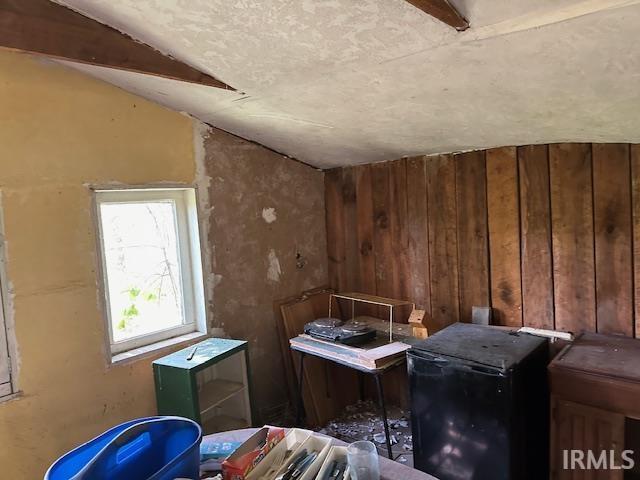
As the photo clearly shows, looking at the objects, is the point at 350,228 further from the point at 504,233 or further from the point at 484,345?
the point at 484,345

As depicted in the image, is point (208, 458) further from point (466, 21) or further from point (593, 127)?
point (593, 127)

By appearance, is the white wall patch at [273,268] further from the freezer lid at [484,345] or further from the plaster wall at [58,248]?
the freezer lid at [484,345]

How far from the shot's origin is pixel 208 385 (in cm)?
279

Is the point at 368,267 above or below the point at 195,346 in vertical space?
above

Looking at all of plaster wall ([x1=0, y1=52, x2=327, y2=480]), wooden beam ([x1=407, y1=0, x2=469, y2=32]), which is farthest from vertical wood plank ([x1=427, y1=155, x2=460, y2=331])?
wooden beam ([x1=407, y1=0, x2=469, y2=32])

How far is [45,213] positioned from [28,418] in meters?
0.93

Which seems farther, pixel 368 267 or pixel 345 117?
pixel 368 267

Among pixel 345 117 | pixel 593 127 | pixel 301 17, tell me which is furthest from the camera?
pixel 345 117

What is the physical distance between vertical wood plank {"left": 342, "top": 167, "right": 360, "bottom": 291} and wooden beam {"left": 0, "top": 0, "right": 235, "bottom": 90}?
1.53 metres

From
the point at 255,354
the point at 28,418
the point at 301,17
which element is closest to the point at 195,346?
the point at 255,354

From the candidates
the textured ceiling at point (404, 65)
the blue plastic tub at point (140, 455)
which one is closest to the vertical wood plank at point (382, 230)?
the textured ceiling at point (404, 65)

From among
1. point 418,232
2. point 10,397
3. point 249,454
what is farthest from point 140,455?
point 418,232

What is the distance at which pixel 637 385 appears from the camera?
1868 mm

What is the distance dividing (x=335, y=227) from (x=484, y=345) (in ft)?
5.21
